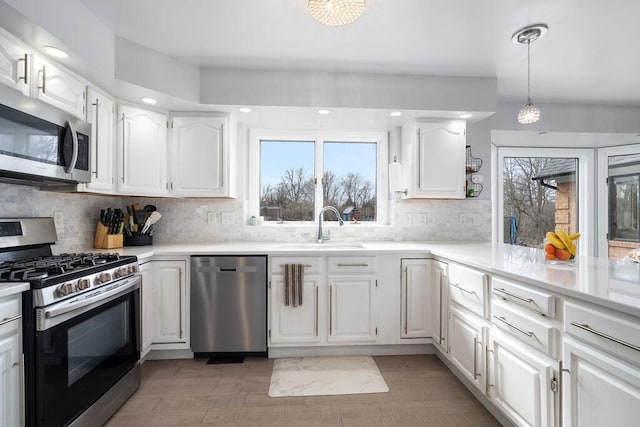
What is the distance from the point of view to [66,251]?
2340 millimetres

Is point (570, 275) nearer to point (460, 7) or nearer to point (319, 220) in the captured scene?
point (460, 7)

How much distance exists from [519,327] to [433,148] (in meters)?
1.83

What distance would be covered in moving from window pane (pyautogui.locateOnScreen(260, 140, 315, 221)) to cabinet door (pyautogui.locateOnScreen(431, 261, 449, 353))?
1.43 meters

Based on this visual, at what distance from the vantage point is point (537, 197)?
3.78 m

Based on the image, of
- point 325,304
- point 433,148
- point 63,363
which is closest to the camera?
point 63,363

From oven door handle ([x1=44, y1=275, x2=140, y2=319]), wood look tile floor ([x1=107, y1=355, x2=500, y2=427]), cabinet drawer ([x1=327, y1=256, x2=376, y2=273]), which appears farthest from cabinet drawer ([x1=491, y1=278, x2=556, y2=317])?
oven door handle ([x1=44, y1=275, x2=140, y2=319])

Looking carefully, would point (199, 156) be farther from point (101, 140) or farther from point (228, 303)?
point (228, 303)

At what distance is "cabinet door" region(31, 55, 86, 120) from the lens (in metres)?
1.75

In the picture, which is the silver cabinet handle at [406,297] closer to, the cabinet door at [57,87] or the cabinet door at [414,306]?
the cabinet door at [414,306]

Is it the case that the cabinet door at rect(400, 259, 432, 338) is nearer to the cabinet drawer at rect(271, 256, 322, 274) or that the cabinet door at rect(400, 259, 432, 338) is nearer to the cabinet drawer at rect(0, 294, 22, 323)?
the cabinet drawer at rect(271, 256, 322, 274)

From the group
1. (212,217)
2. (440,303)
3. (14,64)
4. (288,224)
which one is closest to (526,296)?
(440,303)

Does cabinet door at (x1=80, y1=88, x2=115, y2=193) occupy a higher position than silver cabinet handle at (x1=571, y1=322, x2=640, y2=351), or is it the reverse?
cabinet door at (x1=80, y1=88, x2=115, y2=193)

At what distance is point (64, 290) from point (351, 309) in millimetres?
1896

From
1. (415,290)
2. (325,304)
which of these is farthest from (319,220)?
(415,290)
